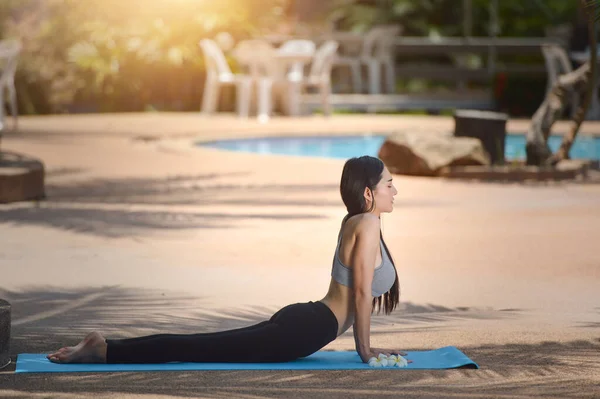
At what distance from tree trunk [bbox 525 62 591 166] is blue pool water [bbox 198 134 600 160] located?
4.09m

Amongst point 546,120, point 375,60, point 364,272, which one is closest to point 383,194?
point 364,272

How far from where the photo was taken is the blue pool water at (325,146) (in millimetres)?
16109

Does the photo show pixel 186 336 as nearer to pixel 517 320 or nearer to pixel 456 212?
pixel 517 320

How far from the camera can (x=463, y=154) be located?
1139 cm

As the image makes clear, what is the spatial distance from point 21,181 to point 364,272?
17.5 ft

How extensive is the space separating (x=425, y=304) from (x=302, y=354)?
136cm

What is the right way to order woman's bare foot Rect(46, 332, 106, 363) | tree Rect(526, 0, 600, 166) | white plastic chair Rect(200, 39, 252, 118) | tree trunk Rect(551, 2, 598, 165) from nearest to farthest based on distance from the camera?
woman's bare foot Rect(46, 332, 106, 363)
tree trunk Rect(551, 2, 598, 165)
tree Rect(526, 0, 600, 166)
white plastic chair Rect(200, 39, 252, 118)

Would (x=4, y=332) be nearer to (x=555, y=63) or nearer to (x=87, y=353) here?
(x=87, y=353)

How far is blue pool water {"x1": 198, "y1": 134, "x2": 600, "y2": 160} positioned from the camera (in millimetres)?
16109

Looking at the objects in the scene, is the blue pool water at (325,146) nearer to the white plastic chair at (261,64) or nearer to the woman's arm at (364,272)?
the white plastic chair at (261,64)

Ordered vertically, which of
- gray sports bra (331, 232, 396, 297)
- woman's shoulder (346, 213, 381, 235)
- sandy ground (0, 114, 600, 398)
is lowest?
sandy ground (0, 114, 600, 398)

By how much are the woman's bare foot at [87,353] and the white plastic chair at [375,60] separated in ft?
62.6

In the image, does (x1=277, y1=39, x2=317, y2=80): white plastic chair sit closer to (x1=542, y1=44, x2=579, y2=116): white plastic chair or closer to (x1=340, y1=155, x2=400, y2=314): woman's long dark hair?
(x1=542, y1=44, x2=579, y2=116): white plastic chair

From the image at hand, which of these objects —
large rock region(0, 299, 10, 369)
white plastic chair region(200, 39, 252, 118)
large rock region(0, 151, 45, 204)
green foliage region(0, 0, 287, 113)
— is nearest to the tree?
large rock region(0, 151, 45, 204)
